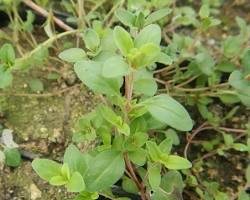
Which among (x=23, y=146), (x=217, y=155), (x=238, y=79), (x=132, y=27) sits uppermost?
(x=132, y=27)

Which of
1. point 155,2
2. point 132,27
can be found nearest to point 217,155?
point 155,2

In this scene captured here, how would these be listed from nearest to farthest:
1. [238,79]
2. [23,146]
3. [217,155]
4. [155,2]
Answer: [238,79] < [23,146] < [155,2] < [217,155]

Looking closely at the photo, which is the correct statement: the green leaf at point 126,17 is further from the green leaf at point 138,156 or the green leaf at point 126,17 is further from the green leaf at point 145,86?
the green leaf at point 138,156

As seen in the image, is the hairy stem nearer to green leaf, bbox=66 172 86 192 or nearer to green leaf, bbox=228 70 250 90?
green leaf, bbox=66 172 86 192

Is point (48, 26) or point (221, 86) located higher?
point (48, 26)

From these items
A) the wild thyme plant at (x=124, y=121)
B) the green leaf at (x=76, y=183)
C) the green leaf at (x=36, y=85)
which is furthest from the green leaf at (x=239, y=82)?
the green leaf at (x=36, y=85)

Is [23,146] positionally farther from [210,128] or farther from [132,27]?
[210,128]

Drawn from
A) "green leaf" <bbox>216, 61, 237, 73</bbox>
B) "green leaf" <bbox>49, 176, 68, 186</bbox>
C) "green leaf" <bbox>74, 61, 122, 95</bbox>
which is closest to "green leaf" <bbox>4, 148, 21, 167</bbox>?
"green leaf" <bbox>49, 176, 68, 186</bbox>
